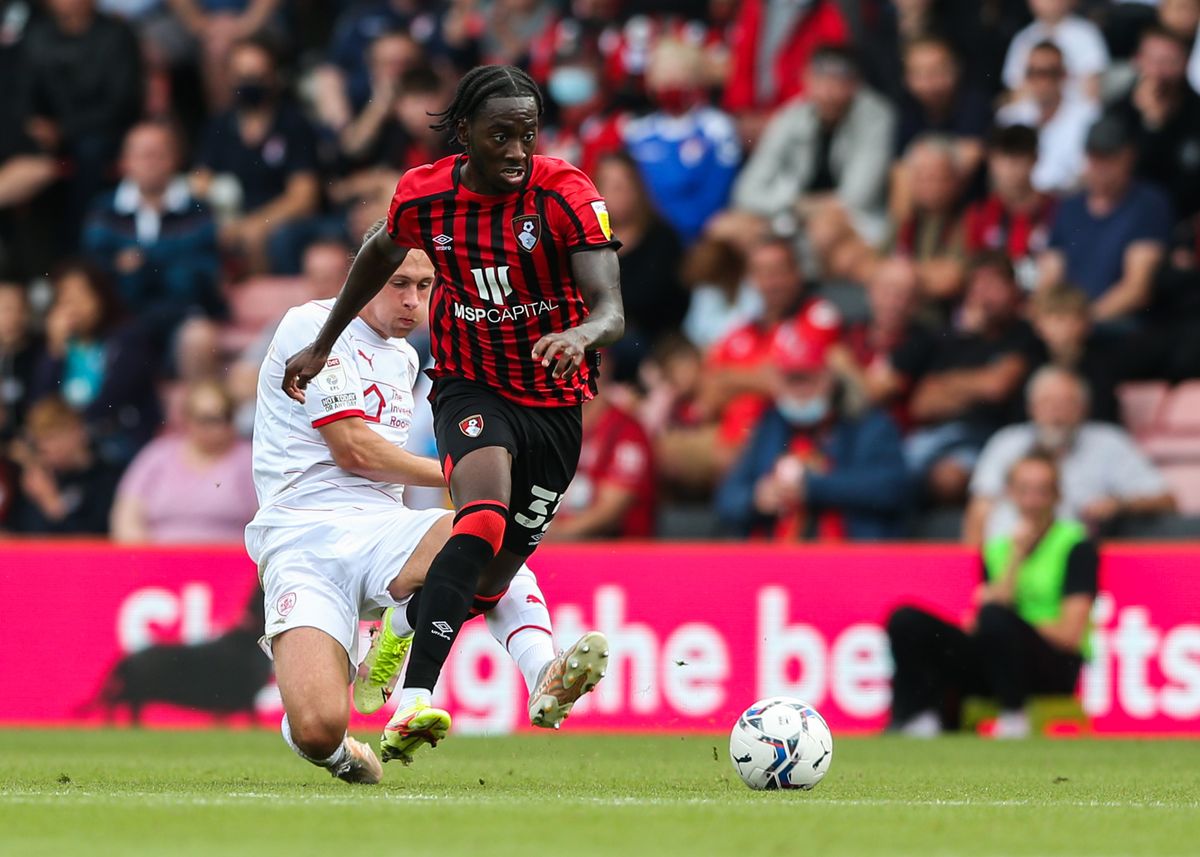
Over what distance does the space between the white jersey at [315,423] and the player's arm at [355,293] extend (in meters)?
0.22

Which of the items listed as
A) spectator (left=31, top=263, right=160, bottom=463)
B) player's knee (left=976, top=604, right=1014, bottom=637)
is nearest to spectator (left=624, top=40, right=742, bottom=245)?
spectator (left=31, top=263, right=160, bottom=463)

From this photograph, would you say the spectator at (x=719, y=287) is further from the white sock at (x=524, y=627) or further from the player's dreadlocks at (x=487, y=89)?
the player's dreadlocks at (x=487, y=89)

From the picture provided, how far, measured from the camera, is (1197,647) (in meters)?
11.2

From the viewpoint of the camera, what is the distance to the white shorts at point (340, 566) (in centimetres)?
765

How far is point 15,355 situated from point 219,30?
3.52 metres

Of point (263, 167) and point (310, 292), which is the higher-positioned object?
point (263, 167)

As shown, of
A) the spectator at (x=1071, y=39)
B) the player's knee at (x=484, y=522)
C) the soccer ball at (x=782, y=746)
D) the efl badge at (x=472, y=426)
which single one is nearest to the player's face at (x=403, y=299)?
the efl badge at (x=472, y=426)

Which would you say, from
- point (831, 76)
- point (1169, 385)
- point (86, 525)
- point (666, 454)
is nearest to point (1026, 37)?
point (831, 76)

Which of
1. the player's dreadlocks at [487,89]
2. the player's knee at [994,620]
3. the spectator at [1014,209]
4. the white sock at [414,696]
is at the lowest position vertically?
the white sock at [414,696]

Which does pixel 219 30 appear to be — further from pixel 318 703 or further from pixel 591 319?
pixel 591 319

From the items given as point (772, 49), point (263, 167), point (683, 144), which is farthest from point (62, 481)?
point (772, 49)

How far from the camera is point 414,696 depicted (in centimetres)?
688

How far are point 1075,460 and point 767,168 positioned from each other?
11.1ft

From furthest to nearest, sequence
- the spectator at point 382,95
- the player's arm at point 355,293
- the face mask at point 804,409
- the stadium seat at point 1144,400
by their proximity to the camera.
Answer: the spectator at point 382,95
the stadium seat at point 1144,400
the face mask at point 804,409
the player's arm at point 355,293
